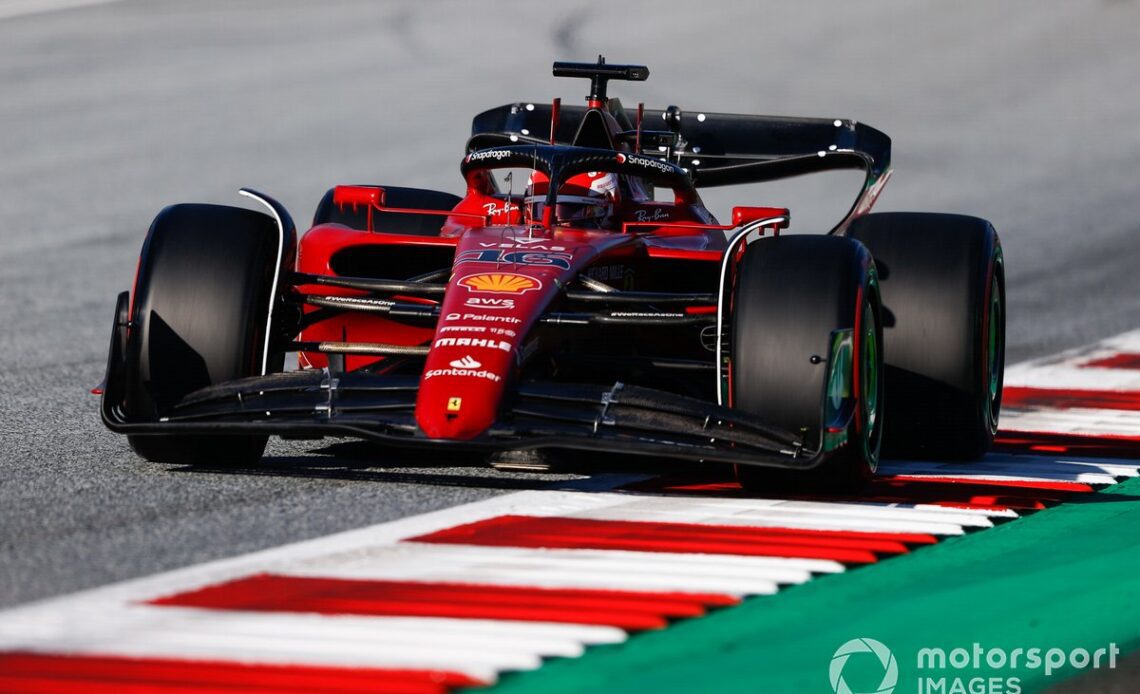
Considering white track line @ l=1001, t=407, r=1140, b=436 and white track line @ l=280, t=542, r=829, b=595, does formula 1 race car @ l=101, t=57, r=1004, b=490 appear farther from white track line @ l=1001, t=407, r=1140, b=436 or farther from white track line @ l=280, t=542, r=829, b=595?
white track line @ l=1001, t=407, r=1140, b=436

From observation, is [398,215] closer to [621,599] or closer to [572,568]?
[572,568]

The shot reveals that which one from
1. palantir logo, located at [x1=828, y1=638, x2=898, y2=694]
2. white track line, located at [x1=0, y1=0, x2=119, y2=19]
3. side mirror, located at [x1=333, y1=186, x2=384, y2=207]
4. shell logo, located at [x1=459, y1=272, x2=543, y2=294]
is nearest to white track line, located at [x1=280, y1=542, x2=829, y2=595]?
palantir logo, located at [x1=828, y1=638, x2=898, y2=694]

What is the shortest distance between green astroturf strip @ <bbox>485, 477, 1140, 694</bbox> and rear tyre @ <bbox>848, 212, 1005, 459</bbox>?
155cm

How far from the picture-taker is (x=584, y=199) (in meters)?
8.12

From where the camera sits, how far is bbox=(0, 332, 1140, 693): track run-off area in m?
4.10

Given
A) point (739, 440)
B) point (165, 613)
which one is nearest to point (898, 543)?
point (739, 440)

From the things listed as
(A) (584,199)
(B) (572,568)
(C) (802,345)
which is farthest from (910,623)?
(A) (584,199)

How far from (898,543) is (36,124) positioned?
62.7 ft

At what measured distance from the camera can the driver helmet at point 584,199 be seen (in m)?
8.03

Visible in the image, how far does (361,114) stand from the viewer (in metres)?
24.2

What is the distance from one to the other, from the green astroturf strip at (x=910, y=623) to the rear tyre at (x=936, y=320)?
60.9 inches

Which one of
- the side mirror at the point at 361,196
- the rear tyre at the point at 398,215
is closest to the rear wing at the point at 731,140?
the rear tyre at the point at 398,215

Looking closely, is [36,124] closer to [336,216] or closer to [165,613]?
[336,216]

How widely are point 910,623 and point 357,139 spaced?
18.6m
